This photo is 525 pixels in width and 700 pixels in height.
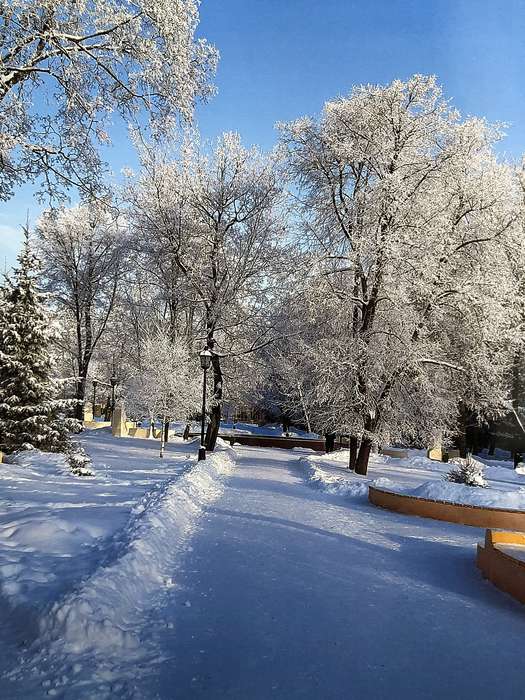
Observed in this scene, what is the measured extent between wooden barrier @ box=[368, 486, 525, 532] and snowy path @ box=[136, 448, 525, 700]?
2429 millimetres

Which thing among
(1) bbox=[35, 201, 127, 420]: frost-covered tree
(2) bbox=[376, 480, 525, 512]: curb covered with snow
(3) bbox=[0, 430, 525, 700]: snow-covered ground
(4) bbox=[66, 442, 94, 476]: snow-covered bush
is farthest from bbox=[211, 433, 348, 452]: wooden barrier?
(3) bbox=[0, 430, 525, 700]: snow-covered ground

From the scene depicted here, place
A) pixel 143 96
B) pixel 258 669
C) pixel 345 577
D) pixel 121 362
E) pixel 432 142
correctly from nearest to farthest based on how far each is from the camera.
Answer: pixel 258 669, pixel 345 577, pixel 143 96, pixel 432 142, pixel 121 362

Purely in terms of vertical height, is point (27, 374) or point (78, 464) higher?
point (27, 374)

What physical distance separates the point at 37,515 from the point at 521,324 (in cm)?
1740

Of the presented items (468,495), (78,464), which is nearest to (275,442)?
(78,464)

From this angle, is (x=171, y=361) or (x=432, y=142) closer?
(x=432, y=142)

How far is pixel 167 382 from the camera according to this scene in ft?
86.0

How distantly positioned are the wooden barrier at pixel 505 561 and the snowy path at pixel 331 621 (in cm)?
17

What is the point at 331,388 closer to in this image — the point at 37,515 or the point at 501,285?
the point at 501,285

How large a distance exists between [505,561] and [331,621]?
288 cm

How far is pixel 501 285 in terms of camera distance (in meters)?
17.4

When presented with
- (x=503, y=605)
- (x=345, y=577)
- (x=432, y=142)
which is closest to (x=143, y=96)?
(x=345, y=577)

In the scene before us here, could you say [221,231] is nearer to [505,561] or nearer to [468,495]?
[468,495]

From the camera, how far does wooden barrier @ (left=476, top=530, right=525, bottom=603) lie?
6035 mm
